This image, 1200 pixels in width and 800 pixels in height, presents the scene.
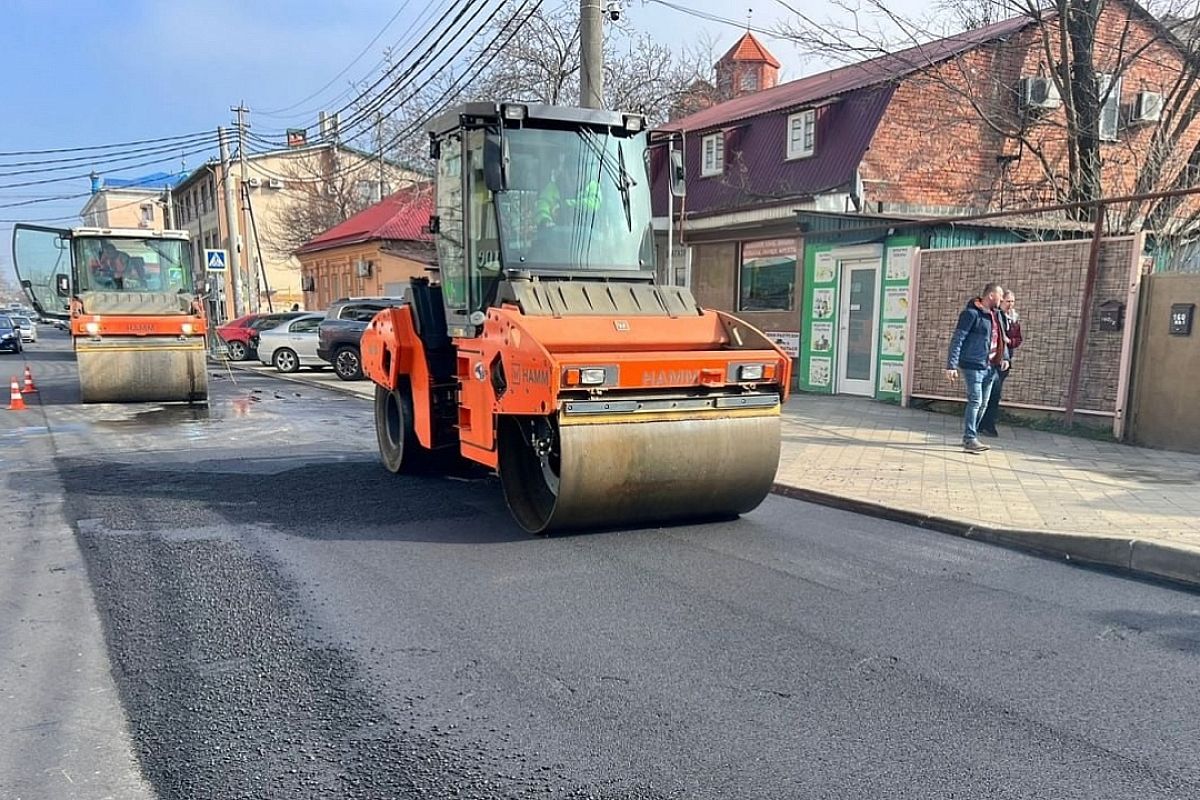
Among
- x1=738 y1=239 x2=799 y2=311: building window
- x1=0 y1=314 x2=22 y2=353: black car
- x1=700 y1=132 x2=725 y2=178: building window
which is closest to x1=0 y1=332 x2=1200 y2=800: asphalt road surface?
x1=738 y1=239 x2=799 y2=311: building window

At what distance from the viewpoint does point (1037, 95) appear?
1425cm

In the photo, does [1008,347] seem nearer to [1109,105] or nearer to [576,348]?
[576,348]

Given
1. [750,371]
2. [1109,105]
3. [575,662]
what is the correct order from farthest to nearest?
[1109,105], [750,371], [575,662]

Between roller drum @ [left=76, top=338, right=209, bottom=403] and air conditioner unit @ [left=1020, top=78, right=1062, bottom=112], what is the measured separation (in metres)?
14.0

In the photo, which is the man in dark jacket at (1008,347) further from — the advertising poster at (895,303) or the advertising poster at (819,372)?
the advertising poster at (819,372)

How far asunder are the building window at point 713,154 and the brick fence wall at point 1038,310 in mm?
7391

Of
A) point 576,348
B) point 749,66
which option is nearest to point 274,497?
point 576,348

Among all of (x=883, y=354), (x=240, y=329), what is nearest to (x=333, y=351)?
(x=240, y=329)

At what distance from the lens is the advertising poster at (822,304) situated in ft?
45.1

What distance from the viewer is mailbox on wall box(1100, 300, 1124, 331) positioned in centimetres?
941

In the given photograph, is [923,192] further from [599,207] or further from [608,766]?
[608,766]

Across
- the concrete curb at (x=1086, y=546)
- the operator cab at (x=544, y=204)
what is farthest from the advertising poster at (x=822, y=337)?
the operator cab at (x=544, y=204)

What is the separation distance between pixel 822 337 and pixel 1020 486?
683 centimetres

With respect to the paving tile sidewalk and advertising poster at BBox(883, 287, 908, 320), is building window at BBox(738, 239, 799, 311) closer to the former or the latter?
advertising poster at BBox(883, 287, 908, 320)
